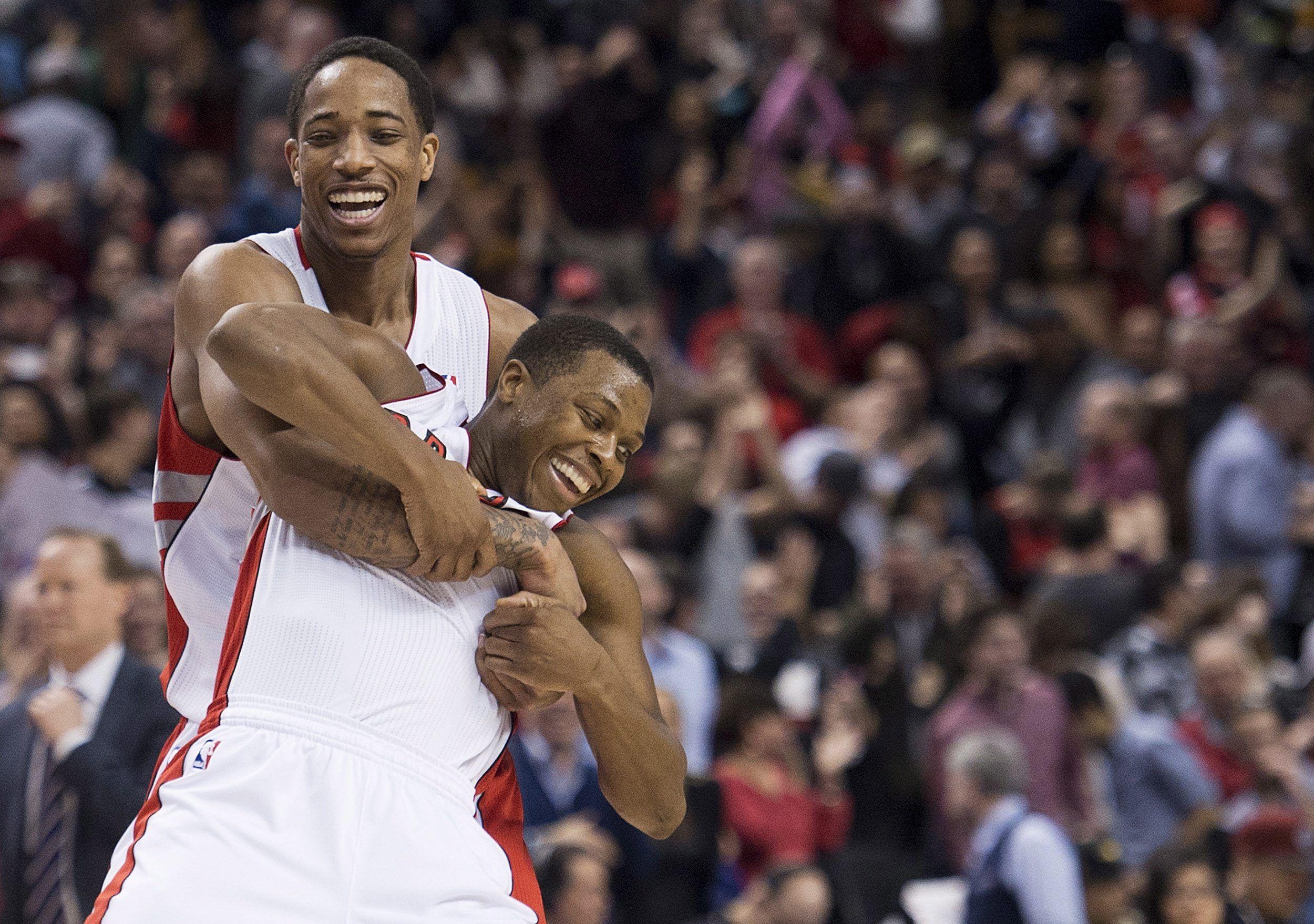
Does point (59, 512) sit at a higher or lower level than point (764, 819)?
higher

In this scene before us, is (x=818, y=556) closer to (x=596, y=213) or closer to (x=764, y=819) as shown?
(x=764, y=819)

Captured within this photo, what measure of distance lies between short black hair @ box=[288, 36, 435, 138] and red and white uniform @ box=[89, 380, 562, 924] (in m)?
0.57

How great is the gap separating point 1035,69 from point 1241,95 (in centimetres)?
137

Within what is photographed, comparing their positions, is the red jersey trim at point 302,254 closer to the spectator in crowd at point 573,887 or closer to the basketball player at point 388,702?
the basketball player at point 388,702

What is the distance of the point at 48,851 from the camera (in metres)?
5.14

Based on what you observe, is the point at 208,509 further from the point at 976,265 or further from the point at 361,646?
the point at 976,265

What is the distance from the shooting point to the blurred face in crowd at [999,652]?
7672 mm

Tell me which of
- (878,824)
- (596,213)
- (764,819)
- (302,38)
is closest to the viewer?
(764,819)

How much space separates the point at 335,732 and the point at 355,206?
921 mm

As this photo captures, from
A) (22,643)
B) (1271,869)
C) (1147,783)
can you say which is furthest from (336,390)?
(1147,783)

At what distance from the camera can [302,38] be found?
11.0m

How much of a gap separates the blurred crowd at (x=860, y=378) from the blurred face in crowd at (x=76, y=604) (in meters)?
0.02

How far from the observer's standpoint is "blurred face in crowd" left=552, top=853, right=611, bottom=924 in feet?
20.4

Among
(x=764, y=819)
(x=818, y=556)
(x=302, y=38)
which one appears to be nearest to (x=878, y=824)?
(x=764, y=819)
